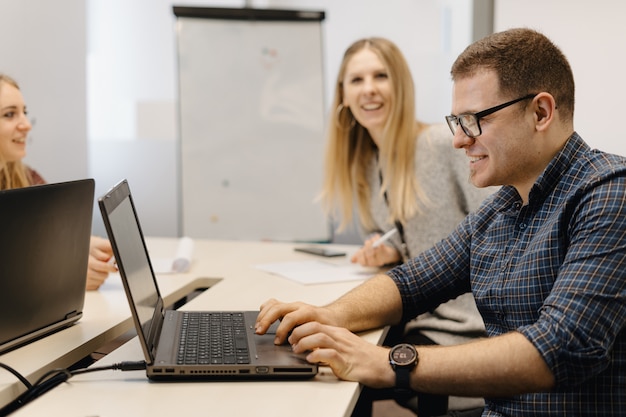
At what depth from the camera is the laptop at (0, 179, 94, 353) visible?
130 centimetres

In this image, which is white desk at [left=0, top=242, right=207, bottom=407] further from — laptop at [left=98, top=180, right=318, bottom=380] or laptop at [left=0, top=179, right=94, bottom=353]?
laptop at [left=98, top=180, right=318, bottom=380]

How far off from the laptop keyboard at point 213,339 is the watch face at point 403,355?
0.26 meters

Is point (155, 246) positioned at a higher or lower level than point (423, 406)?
higher

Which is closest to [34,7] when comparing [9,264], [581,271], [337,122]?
[337,122]

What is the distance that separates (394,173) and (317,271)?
0.44m

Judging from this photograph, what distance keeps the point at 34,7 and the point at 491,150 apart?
8.26 ft

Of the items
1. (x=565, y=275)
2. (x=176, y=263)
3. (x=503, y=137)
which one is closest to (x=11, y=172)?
(x=176, y=263)

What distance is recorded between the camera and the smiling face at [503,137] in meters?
1.32

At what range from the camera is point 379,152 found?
2426 millimetres

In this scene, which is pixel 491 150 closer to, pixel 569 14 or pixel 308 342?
pixel 308 342

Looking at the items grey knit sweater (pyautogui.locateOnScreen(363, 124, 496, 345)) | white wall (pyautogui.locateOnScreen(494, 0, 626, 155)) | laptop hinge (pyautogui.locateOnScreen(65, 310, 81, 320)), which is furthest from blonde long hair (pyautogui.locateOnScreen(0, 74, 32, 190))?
white wall (pyautogui.locateOnScreen(494, 0, 626, 155))

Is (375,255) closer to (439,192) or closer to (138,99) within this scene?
(439,192)

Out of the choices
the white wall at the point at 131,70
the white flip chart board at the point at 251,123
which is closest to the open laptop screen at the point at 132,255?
the white wall at the point at 131,70

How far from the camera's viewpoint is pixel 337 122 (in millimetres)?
2486
